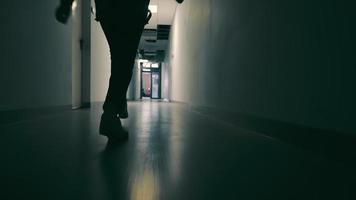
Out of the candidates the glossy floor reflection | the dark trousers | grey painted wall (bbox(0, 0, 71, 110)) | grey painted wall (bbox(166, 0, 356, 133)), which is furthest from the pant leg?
grey painted wall (bbox(0, 0, 71, 110))

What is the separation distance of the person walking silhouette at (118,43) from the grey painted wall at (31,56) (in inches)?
42.5

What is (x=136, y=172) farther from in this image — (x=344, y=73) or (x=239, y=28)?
(x=239, y=28)

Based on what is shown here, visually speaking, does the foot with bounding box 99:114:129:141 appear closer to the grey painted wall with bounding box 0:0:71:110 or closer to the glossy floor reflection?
the glossy floor reflection

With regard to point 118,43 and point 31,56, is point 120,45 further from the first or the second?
point 31,56

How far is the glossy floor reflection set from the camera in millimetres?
621

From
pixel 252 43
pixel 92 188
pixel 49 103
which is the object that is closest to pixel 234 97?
pixel 252 43

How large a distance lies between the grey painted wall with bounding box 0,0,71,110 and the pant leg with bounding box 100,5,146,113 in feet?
3.54

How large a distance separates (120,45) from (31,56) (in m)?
1.52

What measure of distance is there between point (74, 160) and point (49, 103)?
2.39 meters

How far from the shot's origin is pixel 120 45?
1413mm

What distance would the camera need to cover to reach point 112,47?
1.43 m

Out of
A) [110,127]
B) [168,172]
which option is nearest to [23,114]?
[110,127]

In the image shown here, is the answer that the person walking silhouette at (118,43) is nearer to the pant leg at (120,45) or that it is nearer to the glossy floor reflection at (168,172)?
the pant leg at (120,45)

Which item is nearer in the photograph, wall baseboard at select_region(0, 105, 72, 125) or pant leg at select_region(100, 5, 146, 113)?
pant leg at select_region(100, 5, 146, 113)
